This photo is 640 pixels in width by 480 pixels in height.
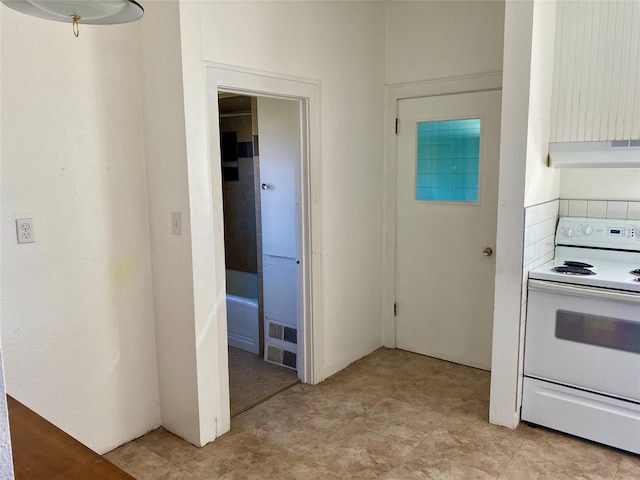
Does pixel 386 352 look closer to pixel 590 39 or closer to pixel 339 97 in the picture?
pixel 339 97

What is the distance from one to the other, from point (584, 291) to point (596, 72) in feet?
4.03

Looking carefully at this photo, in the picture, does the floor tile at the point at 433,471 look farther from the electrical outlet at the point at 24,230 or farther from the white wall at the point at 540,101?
the electrical outlet at the point at 24,230

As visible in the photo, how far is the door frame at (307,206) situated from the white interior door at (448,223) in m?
→ 0.89

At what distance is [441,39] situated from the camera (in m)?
3.67

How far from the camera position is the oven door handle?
2.53m

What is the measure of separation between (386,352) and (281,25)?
8.46 ft

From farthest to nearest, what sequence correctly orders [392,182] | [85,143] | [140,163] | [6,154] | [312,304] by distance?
[392,182], [312,304], [140,163], [85,143], [6,154]

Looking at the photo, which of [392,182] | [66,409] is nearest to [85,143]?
[66,409]

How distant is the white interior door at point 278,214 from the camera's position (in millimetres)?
3711

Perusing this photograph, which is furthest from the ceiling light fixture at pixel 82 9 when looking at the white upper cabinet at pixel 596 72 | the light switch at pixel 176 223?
the white upper cabinet at pixel 596 72

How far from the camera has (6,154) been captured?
227 cm

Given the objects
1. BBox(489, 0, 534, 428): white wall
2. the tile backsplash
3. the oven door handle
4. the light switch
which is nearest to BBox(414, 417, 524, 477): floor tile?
BBox(489, 0, 534, 428): white wall

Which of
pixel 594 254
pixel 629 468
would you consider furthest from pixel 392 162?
pixel 629 468

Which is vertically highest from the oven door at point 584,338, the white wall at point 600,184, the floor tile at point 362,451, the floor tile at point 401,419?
the white wall at point 600,184
